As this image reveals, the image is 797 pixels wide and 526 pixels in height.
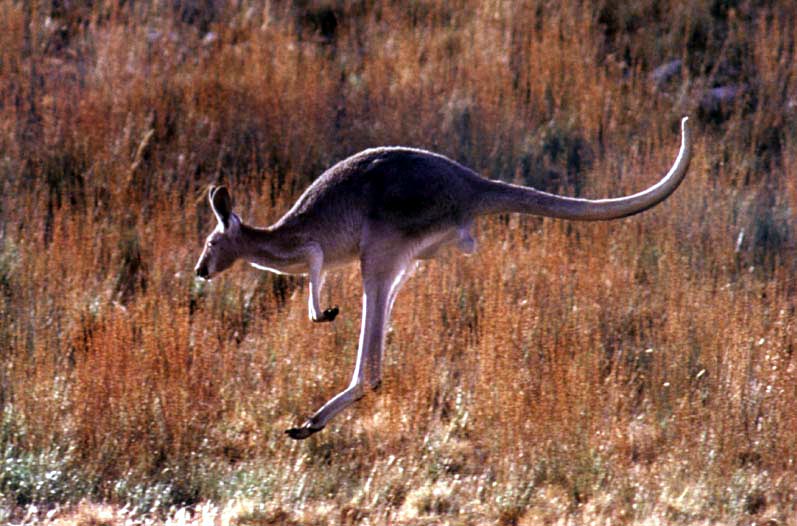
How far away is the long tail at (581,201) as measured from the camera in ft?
20.1

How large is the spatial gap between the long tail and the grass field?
3.55 ft

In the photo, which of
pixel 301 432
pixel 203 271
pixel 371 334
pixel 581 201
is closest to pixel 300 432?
pixel 301 432

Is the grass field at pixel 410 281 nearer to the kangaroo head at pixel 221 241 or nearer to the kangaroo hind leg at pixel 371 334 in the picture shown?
the kangaroo hind leg at pixel 371 334

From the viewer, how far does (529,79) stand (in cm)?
1092

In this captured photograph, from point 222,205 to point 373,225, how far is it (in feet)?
2.48

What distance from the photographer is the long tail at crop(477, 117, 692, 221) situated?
614 cm

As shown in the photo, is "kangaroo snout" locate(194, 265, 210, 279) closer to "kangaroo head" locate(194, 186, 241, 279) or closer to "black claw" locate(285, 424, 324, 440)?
"kangaroo head" locate(194, 186, 241, 279)

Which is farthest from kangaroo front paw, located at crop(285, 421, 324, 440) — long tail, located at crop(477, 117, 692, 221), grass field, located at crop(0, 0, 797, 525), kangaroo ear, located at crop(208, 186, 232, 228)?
long tail, located at crop(477, 117, 692, 221)

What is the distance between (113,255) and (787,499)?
15.5 feet

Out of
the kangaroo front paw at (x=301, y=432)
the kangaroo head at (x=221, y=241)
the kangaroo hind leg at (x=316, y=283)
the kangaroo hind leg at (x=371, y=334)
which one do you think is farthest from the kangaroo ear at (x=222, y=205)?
the kangaroo front paw at (x=301, y=432)

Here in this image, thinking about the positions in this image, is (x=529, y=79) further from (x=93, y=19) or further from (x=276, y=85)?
(x=93, y=19)

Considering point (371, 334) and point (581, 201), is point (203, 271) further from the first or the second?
point (581, 201)

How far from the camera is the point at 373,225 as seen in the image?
21.1 ft

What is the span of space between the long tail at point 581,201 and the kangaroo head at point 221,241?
1.23m
